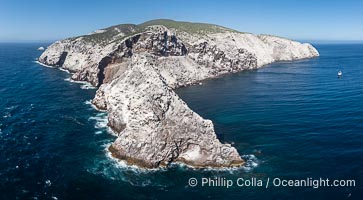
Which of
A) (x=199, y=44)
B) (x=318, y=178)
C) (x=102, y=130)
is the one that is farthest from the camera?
(x=199, y=44)

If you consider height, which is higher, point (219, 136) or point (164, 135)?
point (164, 135)

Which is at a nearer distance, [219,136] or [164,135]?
[164,135]

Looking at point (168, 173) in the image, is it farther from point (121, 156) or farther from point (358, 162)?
point (358, 162)

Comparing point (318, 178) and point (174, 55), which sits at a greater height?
point (174, 55)

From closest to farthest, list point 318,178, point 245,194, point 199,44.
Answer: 1. point 245,194
2. point 318,178
3. point 199,44

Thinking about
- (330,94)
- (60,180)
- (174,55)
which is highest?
(174,55)

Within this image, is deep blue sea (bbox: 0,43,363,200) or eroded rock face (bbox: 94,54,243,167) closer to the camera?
deep blue sea (bbox: 0,43,363,200)

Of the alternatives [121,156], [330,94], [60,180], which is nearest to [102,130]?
[121,156]

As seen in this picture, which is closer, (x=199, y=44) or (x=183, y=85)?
(x=183, y=85)
